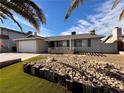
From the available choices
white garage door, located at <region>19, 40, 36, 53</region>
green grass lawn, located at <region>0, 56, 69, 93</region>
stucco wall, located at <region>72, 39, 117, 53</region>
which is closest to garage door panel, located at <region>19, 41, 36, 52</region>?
white garage door, located at <region>19, 40, 36, 53</region>

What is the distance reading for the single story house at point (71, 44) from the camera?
29328mm

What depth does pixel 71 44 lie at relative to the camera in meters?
33.7

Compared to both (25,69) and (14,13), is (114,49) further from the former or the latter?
(14,13)

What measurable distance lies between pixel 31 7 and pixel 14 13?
89 centimetres

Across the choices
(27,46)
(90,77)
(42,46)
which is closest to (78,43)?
(42,46)

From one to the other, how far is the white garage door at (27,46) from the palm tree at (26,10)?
1104 inches

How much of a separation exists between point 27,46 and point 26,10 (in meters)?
31.0

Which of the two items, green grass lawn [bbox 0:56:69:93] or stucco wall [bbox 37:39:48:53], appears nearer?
green grass lawn [bbox 0:56:69:93]

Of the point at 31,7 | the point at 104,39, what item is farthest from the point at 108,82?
the point at 104,39

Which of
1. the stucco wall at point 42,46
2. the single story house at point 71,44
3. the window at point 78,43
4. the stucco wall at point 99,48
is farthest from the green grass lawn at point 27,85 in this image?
the stucco wall at point 42,46

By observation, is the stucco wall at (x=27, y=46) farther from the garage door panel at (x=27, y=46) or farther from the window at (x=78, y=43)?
the window at (x=78, y=43)

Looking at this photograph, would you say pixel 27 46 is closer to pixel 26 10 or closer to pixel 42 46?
pixel 42 46

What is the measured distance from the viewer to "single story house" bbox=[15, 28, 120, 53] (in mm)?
29328

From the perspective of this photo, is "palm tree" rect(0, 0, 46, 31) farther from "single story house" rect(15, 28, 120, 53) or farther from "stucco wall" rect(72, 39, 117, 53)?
"single story house" rect(15, 28, 120, 53)
